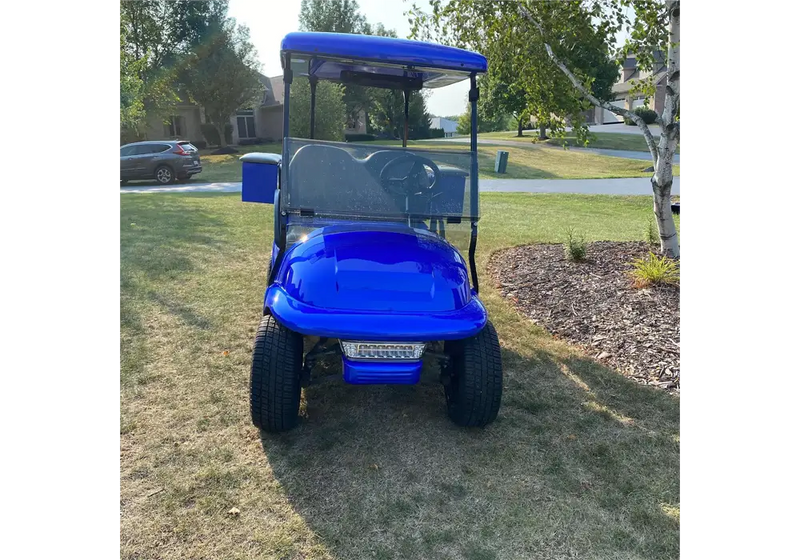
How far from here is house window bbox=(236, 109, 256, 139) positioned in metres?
31.8

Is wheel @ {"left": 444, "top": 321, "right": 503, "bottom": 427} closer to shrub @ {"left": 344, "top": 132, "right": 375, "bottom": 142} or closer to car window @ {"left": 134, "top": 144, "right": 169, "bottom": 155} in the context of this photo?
shrub @ {"left": 344, "top": 132, "right": 375, "bottom": 142}

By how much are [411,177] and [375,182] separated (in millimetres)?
230

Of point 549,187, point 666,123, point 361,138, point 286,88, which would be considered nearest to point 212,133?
point 549,187

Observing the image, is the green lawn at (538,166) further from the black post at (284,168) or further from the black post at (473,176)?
the black post at (473,176)

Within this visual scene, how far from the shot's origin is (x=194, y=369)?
3.59 metres

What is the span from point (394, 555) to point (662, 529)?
1179mm

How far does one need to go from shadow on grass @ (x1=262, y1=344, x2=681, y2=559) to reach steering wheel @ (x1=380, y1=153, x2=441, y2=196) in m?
1.17

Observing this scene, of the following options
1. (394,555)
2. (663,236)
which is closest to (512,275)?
(663,236)

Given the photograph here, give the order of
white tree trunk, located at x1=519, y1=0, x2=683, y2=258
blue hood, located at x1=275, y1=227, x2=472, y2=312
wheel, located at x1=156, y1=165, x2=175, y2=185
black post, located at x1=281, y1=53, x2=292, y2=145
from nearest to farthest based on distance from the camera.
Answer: blue hood, located at x1=275, y1=227, x2=472, y2=312 → black post, located at x1=281, y1=53, x2=292, y2=145 → white tree trunk, located at x1=519, y1=0, x2=683, y2=258 → wheel, located at x1=156, y1=165, x2=175, y2=185

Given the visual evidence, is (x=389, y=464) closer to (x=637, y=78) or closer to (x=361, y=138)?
(x=637, y=78)

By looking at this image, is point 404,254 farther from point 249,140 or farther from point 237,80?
point 249,140

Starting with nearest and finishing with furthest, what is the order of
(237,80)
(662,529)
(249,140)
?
(662,529), (237,80), (249,140)

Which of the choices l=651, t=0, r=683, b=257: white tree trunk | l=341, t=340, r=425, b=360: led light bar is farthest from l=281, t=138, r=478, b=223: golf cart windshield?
l=651, t=0, r=683, b=257: white tree trunk

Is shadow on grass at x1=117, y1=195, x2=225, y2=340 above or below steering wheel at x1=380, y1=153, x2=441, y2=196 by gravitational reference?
below
